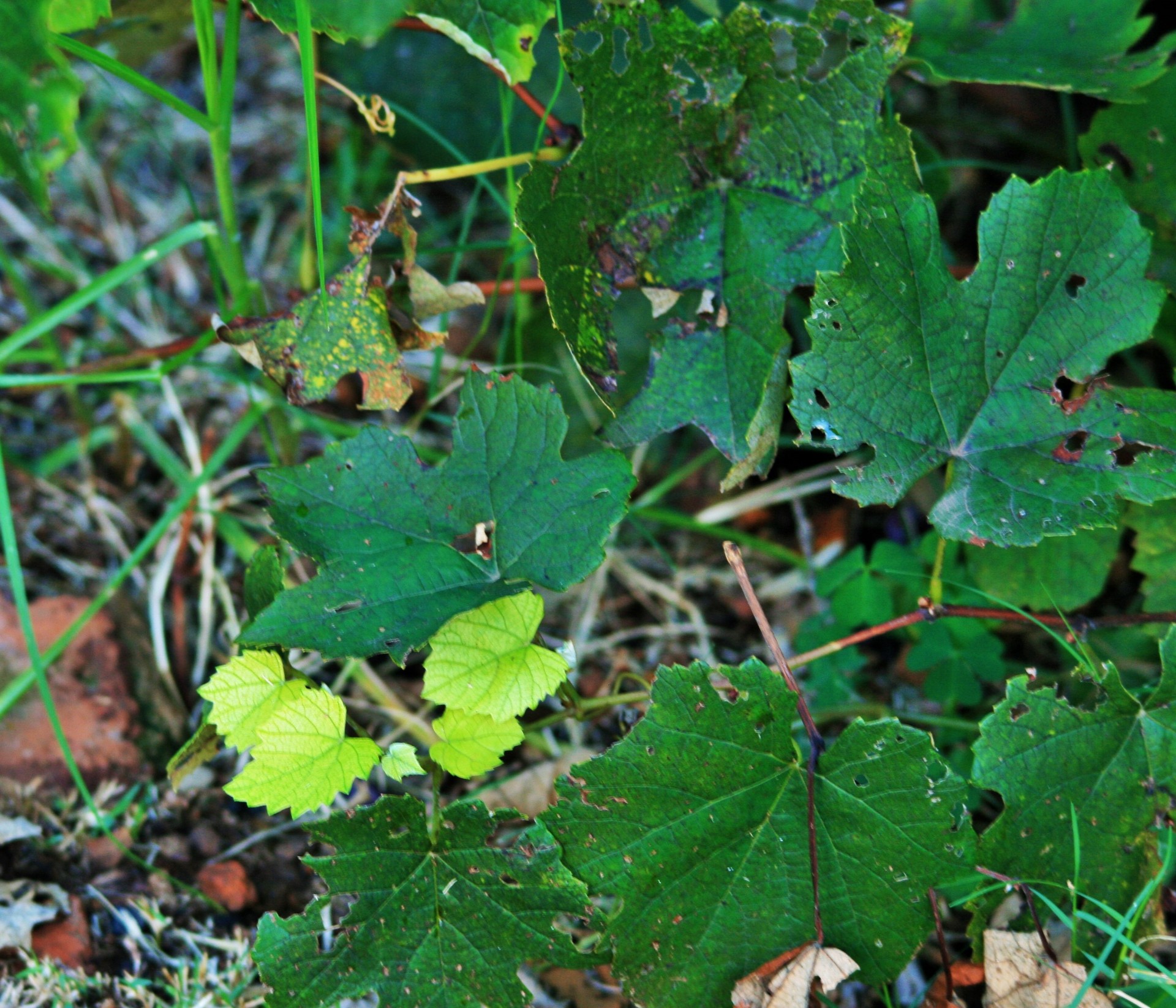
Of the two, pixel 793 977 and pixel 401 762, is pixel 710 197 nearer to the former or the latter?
pixel 401 762

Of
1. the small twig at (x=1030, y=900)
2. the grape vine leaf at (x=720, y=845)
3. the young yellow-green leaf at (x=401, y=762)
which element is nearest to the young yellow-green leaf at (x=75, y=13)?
the young yellow-green leaf at (x=401, y=762)

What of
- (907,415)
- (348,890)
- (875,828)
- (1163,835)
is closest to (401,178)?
(907,415)

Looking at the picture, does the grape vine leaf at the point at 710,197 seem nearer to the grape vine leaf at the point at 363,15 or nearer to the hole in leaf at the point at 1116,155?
the grape vine leaf at the point at 363,15

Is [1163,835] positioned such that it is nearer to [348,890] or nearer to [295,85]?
[348,890]

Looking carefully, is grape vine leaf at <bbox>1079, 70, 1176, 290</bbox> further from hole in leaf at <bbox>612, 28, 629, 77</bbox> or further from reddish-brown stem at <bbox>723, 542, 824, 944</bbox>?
reddish-brown stem at <bbox>723, 542, 824, 944</bbox>

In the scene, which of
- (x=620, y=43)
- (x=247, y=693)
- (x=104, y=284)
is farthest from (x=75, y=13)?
(x=247, y=693)

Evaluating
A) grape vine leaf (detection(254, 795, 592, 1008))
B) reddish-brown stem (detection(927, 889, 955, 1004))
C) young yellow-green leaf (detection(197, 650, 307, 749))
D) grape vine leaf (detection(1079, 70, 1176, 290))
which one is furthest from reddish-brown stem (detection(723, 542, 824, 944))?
grape vine leaf (detection(1079, 70, 1176, 290))
